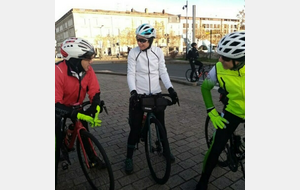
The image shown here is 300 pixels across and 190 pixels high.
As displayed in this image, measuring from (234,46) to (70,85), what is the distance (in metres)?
1.83

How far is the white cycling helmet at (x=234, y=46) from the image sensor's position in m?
1.84

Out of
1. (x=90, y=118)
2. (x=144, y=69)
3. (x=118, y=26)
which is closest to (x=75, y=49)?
(x=90, y=118)

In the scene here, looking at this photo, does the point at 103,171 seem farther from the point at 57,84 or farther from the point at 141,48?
the point at 141,48

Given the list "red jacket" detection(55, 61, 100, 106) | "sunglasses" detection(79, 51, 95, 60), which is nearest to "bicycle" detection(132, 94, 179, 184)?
"red jacket" detection(55, 61, 100, 106)

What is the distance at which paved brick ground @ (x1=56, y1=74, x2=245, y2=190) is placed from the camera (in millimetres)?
2744

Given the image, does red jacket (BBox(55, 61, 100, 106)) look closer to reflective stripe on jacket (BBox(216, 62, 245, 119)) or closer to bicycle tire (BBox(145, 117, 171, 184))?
bicycle tire (BBox(145, 117, 171, 184))

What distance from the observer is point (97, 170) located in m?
2.60

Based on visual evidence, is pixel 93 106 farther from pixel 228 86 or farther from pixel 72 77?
pixel 228 86

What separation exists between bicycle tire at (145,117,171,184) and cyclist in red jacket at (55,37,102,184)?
812 millimetres

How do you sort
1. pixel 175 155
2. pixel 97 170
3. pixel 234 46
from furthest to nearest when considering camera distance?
pixel 175 155
pixel 97 170
pixel 234 46

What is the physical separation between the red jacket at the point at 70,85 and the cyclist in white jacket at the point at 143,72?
1.72 ft

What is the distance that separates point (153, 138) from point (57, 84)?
143cm

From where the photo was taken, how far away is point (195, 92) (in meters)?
8.09

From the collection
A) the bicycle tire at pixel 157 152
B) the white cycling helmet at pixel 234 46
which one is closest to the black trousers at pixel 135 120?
the bicycle tire at pixel 157 152
